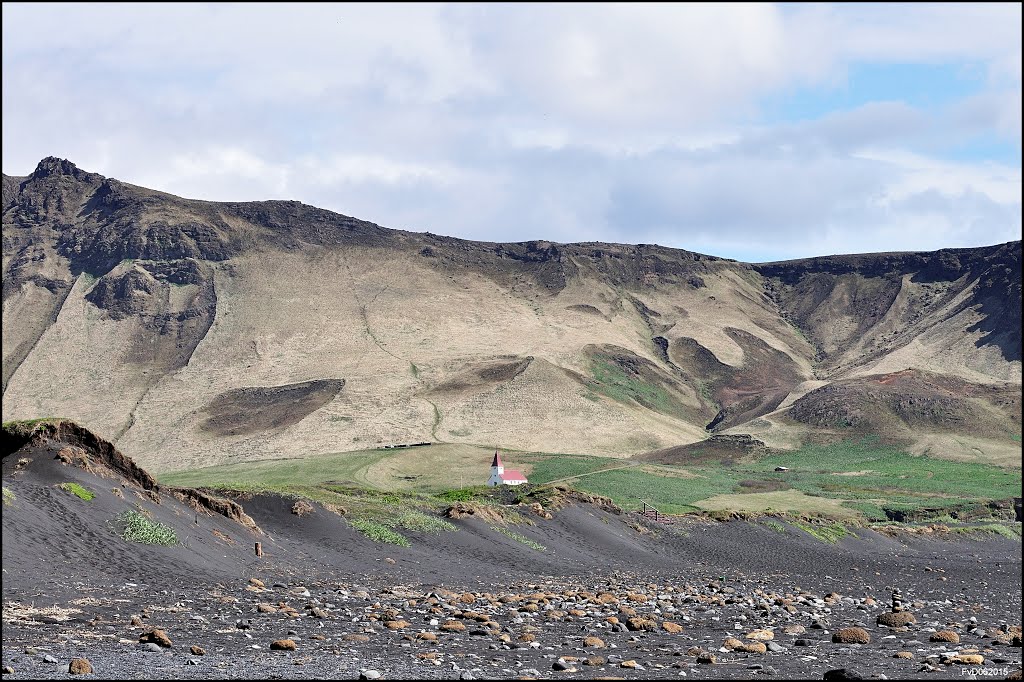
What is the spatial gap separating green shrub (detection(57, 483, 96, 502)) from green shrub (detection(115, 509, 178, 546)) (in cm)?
117

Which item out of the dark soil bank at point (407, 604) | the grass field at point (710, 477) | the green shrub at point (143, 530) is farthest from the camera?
the grass field at point (710, 477)

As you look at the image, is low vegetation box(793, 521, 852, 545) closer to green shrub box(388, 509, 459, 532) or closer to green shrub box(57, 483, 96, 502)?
green shrub box(388, 509, 459, 532)

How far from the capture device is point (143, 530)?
104 feet

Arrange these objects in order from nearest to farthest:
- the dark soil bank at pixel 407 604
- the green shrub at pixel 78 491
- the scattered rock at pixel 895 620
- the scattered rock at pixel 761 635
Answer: the dark soil bank at pixel 407 604 < the scattered rock at pixel 761 635 < the scattered rock at pixel 895 620 < the green shrub at pixel 78 491

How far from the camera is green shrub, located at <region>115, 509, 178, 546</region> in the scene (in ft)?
102

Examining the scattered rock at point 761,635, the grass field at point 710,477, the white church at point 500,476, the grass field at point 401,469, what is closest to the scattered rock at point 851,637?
the scattered rock at point 761,635

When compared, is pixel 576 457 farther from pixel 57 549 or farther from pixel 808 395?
pixel 57 549

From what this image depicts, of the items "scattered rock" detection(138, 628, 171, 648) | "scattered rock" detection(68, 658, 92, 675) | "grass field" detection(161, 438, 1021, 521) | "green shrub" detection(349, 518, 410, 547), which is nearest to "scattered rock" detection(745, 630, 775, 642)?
"scattered rock" detection(138, 628, 171, 648)

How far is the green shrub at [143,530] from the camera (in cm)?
3119

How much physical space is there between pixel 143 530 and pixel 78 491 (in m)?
2.59

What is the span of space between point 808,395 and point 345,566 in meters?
164

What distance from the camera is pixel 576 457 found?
14638cm

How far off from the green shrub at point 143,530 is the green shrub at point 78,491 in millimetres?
1165

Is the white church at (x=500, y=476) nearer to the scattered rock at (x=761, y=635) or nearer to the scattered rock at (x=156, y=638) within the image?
the scattered rock at (x=761, y=635)
